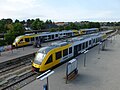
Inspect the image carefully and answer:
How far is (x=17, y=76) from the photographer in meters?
14.4

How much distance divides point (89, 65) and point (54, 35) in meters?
23.4

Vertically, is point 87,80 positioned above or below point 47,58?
below

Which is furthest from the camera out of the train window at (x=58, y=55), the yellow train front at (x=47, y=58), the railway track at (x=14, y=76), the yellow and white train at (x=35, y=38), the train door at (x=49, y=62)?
the yellow and white train at (x=35, y=38)

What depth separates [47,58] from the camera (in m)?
14.8

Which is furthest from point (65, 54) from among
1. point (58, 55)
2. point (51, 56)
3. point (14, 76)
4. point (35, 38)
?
point (35, 38)

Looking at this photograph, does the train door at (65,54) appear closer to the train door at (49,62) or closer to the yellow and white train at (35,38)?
the train door at (49,62)

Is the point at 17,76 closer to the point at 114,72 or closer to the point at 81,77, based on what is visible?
the point at 81,77

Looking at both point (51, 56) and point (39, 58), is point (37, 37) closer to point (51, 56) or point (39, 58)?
point (51, 56)

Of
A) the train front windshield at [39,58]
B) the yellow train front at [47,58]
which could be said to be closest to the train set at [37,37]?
the yellow train front at [47,58]

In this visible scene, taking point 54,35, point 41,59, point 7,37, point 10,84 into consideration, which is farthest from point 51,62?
point 54,35

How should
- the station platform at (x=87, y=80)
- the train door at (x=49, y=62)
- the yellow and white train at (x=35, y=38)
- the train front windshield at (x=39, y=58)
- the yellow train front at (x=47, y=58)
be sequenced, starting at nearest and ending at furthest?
the station platform at (x=87, y=80) → the yellow train front at (x=47, y=58) → the train front windshield at (x=39, y=58) → the train door at (x=49, y=62) → the yellow and white train at (x=35, y=38)

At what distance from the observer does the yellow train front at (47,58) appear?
14448mm

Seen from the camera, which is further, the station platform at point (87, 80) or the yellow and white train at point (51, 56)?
the yellow and white train at point (51, 56)

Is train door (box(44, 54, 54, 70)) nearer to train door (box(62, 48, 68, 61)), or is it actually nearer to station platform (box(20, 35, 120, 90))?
station platform (box(20, 35, 120, 90))
